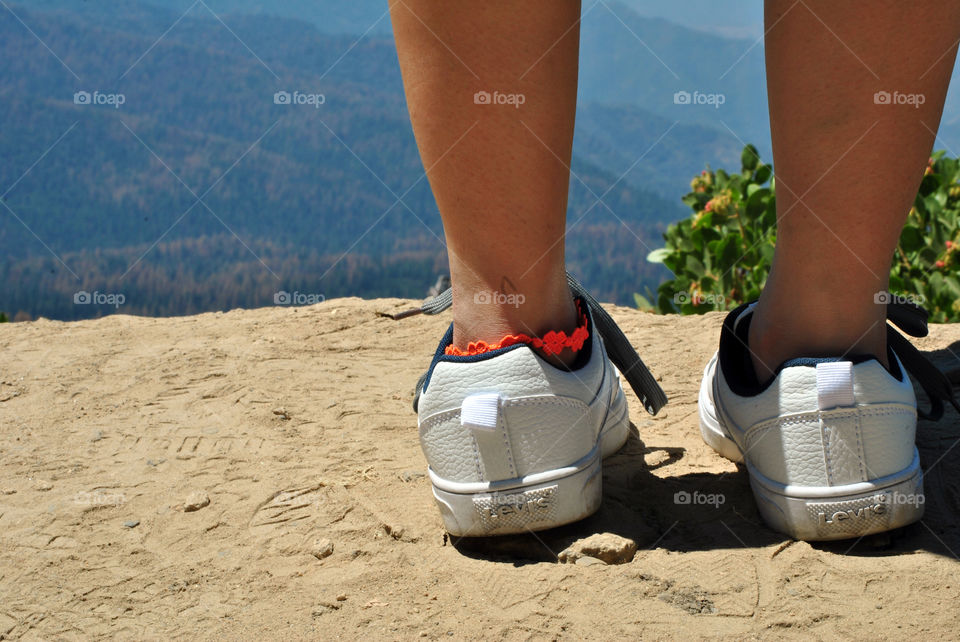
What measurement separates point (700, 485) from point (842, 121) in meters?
0.66

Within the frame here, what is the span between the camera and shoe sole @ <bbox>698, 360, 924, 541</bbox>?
1.12 metres

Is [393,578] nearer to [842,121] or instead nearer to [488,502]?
[488,502]

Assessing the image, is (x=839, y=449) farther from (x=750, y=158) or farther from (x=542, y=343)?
(x=750, y=158)

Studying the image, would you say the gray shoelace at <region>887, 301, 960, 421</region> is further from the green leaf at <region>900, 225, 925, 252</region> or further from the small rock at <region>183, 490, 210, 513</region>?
the green leaf at <region>900, 225, 925, 252</region>

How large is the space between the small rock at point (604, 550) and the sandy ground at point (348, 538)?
2 centimetres

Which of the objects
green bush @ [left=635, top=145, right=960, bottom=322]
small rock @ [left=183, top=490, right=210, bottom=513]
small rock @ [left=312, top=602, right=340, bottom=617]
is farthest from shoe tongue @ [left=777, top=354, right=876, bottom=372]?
green bush @ [left=635, top=145, right=960, bottom=322]

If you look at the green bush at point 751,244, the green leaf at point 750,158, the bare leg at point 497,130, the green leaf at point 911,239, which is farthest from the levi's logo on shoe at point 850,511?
the green leaf at point 750,158

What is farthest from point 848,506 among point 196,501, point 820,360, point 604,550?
point 196,501

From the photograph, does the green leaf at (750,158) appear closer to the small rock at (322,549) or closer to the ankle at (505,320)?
the ankle at (505,320)

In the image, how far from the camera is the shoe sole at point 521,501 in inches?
45.4

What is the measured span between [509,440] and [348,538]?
333mm

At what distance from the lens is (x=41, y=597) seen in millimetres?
1137

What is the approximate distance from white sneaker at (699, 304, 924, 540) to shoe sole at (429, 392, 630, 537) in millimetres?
281

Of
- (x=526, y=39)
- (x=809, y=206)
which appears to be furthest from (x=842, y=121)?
(x=526, y=39)
